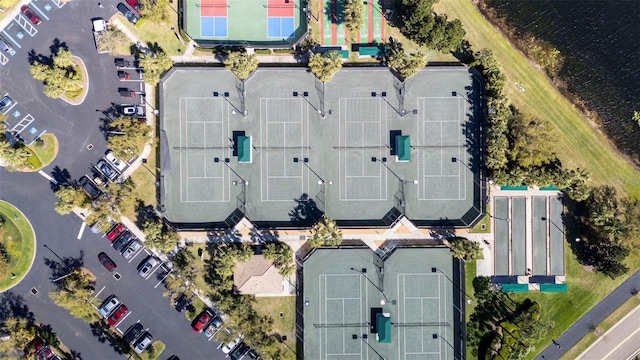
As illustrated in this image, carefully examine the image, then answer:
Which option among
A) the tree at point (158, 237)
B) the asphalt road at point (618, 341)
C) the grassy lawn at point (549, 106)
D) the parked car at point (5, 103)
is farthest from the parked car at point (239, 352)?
the grassy lawn at point (549, 106)

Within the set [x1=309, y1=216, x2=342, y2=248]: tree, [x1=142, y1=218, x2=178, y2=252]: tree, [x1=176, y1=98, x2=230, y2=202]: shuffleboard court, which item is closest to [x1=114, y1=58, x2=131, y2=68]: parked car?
[x1=176, y1=98, x2=230, y2=202]: shuffleboard court

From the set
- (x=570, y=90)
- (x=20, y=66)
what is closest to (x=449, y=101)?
(x=570, y=90)

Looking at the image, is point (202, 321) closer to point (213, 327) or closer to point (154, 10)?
point (213, 327)

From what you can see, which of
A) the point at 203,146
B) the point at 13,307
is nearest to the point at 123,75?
the point at 203,146

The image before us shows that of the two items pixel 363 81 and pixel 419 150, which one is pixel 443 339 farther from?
pixel 363 81

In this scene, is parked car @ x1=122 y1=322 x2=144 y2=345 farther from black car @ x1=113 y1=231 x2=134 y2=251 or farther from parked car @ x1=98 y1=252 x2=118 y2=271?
black car @ x1=113 y1=231 x2=134 y2=251

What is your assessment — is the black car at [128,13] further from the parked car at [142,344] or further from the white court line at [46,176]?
the parked car at [142,344]
